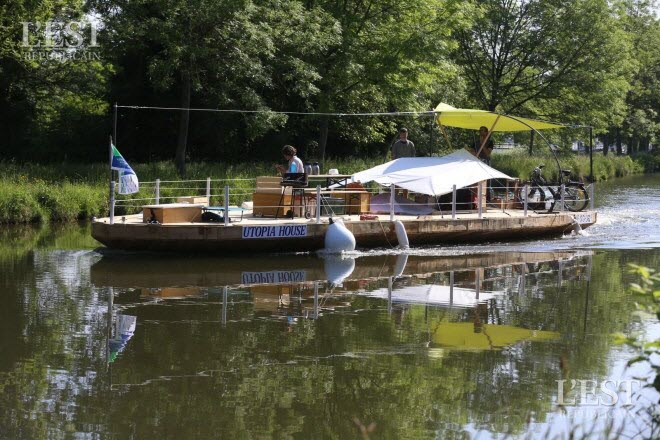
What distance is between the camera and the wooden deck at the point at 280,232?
20391mm

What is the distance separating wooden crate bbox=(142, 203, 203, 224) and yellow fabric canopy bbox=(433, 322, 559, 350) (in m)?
7.77

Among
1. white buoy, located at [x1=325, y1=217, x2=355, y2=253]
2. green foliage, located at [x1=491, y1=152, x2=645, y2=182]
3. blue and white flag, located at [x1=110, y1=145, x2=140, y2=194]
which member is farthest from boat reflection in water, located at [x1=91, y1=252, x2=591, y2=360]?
green foliage, located at [x1=491, y1=152, x2=645, y2=182]

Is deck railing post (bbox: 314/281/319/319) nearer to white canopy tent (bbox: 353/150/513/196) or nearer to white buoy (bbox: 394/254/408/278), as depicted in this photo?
white buoy (bbox: 394/254/408/278)

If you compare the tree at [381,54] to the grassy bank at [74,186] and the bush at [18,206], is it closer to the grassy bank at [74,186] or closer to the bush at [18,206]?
the grassy bank at [74,186]

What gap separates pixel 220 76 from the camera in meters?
32.8

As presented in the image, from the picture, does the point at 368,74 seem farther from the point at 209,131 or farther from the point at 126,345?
the point at 126,345

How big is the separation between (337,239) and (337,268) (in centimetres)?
118

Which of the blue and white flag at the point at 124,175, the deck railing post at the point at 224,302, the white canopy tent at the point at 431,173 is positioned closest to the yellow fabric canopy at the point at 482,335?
the deck railing post at the point at 224,302

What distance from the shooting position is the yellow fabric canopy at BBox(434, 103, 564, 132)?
2562cm

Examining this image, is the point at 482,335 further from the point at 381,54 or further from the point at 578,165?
the point at 578,165

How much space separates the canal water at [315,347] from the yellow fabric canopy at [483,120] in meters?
4.86

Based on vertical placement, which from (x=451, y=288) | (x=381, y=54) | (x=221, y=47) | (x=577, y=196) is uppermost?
(x=381, y=54)

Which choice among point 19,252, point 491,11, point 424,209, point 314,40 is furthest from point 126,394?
point 491,11

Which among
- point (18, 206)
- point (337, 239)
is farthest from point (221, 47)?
point (337, 239)
